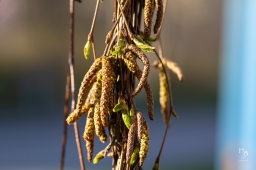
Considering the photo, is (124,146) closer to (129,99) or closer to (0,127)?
(129,99)

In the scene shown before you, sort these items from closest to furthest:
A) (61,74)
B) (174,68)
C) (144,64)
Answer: (144,64) < (174,68) < (61,74)

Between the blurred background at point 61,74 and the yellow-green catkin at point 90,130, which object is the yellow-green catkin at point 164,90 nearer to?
the yellow-green catkin at point 90,130

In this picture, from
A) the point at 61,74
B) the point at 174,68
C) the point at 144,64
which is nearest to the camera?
the point at 144,64

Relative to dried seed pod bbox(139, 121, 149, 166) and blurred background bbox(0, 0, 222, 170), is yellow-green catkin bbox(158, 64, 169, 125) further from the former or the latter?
blurred background bbox(0, 0, 222, 170)

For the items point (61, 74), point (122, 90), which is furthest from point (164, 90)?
point (61, 74)

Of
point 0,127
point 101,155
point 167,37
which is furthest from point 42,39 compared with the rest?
point 101,155

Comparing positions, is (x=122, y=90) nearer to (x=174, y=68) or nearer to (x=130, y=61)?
(x=130, y=61)

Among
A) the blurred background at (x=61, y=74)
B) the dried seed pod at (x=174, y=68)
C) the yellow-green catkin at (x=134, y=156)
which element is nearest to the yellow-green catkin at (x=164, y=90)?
the dried seed pod at (x=174, y=68)
